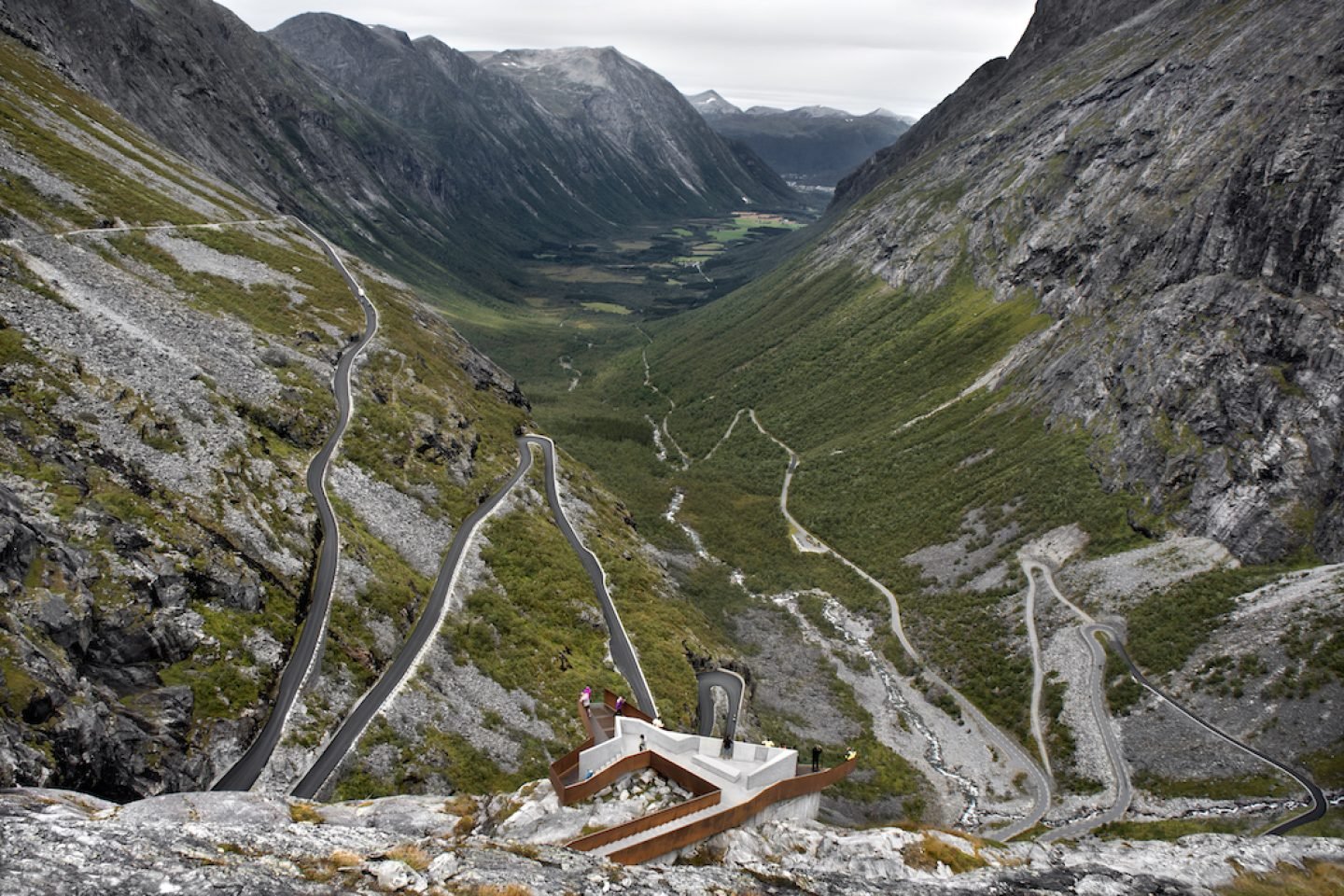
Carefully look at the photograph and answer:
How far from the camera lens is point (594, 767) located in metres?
33.2

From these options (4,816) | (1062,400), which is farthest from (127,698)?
(1062,400)

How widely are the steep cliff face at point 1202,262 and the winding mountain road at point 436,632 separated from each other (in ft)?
196

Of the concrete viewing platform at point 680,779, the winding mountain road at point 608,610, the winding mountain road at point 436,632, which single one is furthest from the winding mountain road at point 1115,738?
the winding mountain road at point 436,632

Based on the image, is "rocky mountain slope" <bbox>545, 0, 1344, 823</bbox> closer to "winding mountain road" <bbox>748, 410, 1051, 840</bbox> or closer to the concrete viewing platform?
"winding mountain road" <bbox>748, 410, 1051, 840</bbox>

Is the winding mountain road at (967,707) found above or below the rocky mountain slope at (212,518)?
below

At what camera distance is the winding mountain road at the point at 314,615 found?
131 feet

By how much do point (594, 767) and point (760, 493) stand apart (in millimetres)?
97708

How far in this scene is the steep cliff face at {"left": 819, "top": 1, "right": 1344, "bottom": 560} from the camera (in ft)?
267

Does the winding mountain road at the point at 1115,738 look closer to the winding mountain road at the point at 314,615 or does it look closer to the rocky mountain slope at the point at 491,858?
the rocky mountain slope at the point at 491,858

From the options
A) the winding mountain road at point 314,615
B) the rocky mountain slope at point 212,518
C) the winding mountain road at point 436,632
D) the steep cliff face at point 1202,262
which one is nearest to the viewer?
the rocky mountain slope at point 212,518

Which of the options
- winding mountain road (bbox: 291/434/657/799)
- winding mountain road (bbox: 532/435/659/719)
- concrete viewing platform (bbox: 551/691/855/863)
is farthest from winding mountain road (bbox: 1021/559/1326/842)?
winding mountain road (bbox: 291/434/657/799)

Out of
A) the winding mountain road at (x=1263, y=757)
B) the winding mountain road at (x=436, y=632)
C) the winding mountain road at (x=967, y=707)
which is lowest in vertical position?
the winding mountain road at (x=967, y=707)

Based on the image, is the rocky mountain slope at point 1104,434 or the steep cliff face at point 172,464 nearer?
the steep cliff face at point 172,464

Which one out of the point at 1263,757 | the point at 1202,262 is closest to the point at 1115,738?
the point at 1263,757
